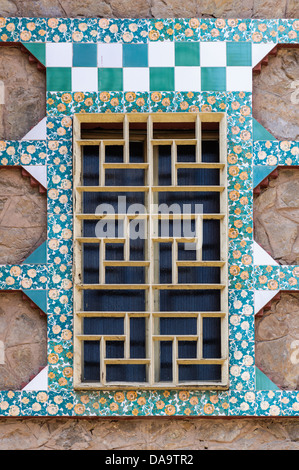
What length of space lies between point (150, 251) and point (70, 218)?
593mm

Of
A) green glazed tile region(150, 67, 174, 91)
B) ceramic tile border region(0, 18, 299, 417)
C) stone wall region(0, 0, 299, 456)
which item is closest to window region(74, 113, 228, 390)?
ceramic tile border region(0, 18, 299, 417)

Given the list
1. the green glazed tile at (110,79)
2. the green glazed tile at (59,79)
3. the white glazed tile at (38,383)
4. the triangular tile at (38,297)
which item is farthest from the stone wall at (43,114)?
the triangular tile at (38,297)

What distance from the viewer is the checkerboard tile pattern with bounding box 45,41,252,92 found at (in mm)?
4062

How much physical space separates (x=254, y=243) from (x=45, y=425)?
189 cm

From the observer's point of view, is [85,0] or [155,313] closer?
[155,313]

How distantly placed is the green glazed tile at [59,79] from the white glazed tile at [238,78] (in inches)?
43.2

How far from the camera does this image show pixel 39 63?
4094mm

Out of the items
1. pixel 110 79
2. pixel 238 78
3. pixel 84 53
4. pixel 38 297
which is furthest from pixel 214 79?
pixel 38 297

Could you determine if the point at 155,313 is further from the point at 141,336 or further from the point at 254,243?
the point at 254,243

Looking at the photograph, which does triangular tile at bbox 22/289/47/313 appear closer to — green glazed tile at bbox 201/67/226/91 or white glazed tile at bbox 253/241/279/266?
white glazed tile at bbox 253/241/279/266

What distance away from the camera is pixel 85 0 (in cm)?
418
